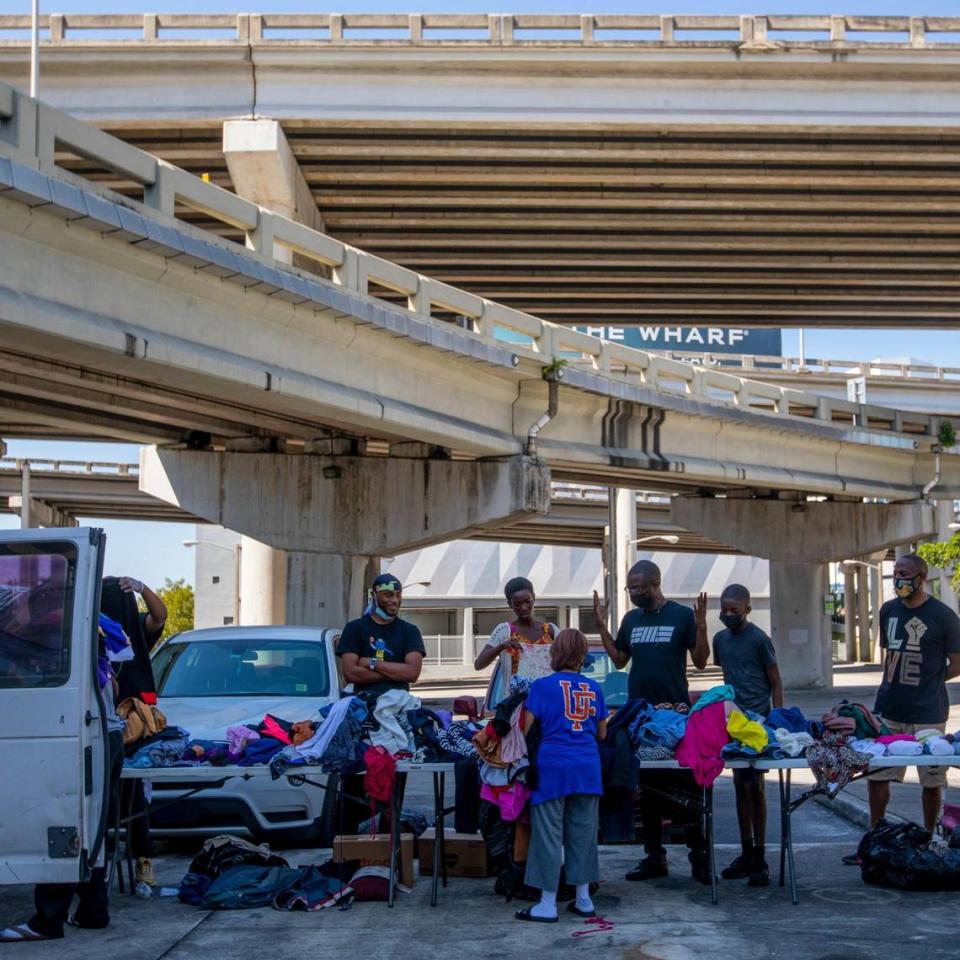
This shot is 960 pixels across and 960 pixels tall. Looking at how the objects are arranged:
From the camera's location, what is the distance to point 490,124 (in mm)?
25750

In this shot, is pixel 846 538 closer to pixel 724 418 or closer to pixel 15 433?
pixel 724 418

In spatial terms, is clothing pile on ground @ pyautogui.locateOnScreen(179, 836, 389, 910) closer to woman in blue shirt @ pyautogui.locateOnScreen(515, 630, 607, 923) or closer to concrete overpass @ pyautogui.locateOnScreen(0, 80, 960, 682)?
woman in blue shirt @ pyautogui.locateOnScreen(515, 630, 607, 923)

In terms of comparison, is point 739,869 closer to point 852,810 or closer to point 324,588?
point 852,810

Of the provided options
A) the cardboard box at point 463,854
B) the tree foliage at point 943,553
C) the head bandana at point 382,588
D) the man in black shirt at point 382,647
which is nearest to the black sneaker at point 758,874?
the cardboard box at point 463,854

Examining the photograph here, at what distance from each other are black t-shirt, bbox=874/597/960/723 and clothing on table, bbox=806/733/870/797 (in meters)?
0.98

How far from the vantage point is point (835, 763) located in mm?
8273

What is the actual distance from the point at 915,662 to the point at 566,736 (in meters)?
2.79

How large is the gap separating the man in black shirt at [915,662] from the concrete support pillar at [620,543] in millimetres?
34338

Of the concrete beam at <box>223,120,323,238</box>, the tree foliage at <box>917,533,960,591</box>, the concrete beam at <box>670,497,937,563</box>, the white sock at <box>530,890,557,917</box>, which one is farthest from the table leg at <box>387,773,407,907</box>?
the concrete beam at <box>670,497,937,563</box>

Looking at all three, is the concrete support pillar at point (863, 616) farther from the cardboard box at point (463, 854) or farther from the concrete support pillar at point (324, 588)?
the cardboard box at point (463, 854)

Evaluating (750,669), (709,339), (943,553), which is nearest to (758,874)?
(750,669)

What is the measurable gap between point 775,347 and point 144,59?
6185cm

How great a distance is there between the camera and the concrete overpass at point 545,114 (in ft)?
83.1

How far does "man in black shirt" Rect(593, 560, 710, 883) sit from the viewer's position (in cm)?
879
